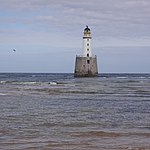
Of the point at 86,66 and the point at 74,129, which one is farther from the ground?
the point at 86,66

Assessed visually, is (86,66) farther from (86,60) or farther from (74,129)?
(74,129)

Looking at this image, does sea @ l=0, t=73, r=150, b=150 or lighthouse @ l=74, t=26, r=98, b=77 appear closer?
sea @ l=0, t=73, r=150, b=150

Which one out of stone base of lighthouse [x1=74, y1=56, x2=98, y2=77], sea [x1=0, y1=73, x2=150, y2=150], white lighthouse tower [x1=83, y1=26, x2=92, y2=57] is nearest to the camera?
sea [x1=0, y1=73, x2=150, y2=150]

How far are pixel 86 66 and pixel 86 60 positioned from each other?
128 centimetres

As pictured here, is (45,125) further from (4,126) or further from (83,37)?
(83,37)

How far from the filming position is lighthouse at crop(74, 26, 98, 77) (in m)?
97.3

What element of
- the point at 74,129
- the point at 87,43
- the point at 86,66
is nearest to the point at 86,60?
the point at 86,66

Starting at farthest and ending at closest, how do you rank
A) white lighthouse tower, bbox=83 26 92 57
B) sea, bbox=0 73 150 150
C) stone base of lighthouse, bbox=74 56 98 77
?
white lighthouse tower, bbox=83 26 92 57, stone base of lighthouse, bbox=74 56 98 77, sea, bbox=0 73 150 150

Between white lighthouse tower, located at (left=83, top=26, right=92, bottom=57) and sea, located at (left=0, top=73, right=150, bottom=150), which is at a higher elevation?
white lighthouse tower, located at (left=83, top=26, right=92, bottom=57)

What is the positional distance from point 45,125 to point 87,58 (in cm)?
7983

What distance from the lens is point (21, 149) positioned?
12500 millimetres

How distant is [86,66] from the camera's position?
97375 mm

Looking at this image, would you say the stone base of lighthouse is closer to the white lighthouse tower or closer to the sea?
the white lighthouse tower

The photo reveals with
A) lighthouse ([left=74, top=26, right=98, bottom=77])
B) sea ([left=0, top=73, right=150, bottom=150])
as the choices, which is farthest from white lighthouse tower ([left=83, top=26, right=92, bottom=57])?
sea ([left=0, top=73, right=150, bottom=150])
